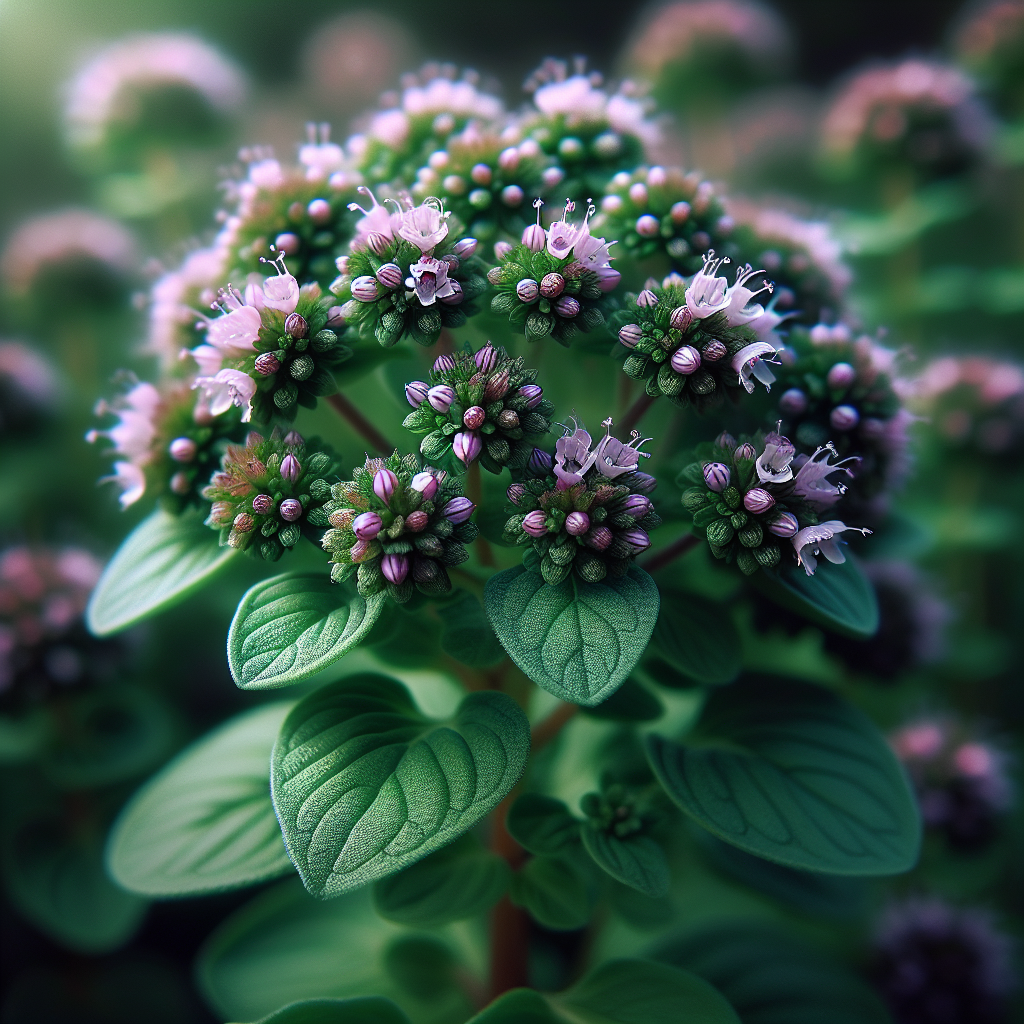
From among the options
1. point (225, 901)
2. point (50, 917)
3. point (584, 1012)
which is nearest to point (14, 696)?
point (50, 917)

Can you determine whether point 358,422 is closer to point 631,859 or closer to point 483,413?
point 483,413

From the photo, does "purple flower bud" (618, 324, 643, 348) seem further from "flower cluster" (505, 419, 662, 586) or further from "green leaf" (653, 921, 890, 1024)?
"green leaf" (653, 921, 890, 1024)

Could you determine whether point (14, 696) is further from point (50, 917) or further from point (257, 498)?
point (257, 498)

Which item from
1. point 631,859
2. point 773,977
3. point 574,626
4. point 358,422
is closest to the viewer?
point 574,626

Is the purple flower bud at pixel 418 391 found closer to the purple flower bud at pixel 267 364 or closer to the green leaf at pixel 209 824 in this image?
the purple flower bud at pixel 267 364

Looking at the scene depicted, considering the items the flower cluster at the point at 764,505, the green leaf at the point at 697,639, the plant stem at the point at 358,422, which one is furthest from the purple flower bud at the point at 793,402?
the plant stem at the point at 358,422

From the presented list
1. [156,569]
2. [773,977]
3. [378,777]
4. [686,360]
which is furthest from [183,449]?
[773,977]
